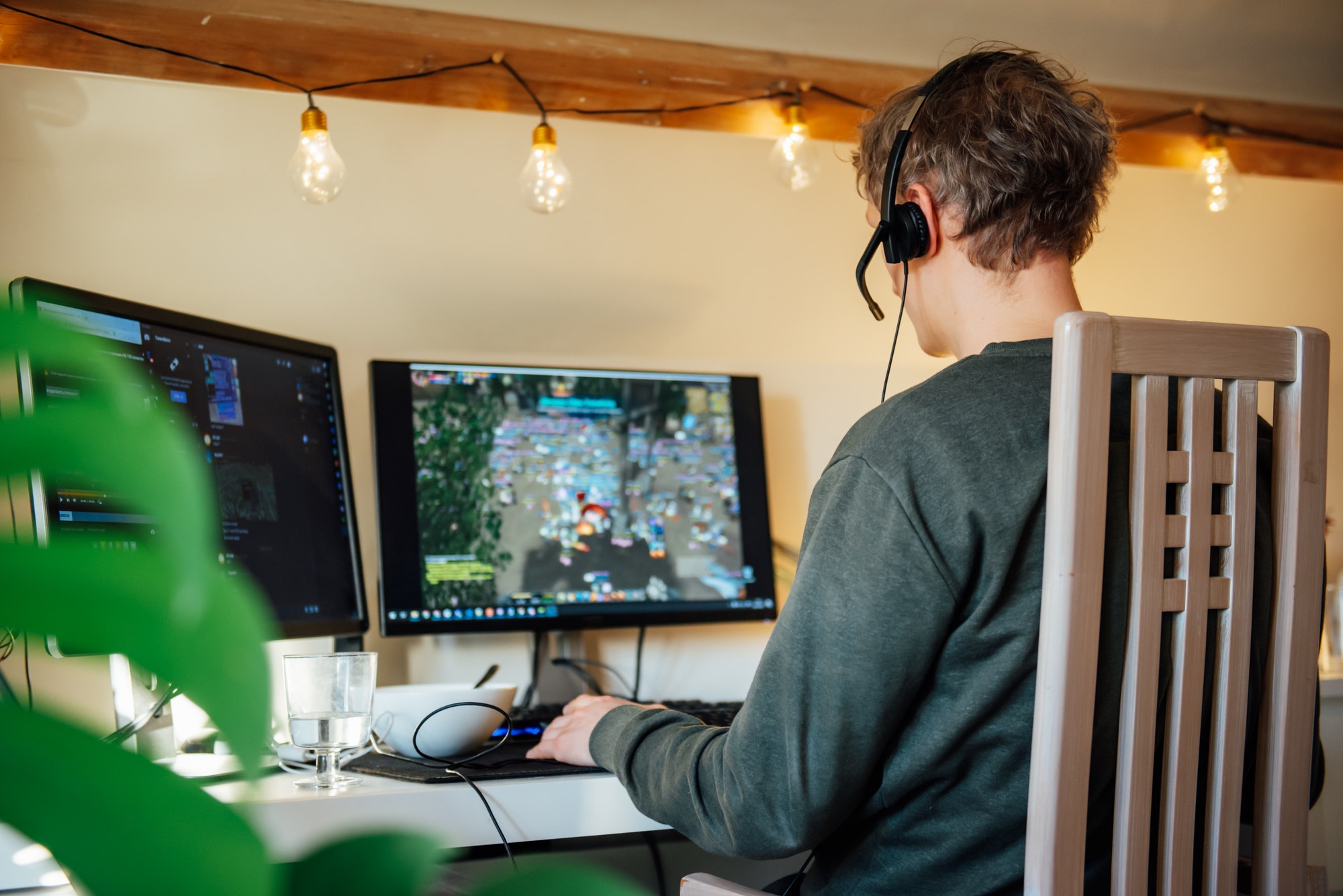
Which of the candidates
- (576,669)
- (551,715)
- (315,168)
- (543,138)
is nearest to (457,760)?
(551,715)

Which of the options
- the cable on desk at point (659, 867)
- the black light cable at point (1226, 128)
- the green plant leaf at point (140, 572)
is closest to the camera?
the green plant leaf at point (140, 572)

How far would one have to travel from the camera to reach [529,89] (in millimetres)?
1853

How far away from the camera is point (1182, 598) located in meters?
0.76

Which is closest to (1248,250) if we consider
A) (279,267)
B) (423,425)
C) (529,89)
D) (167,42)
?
(529,89)

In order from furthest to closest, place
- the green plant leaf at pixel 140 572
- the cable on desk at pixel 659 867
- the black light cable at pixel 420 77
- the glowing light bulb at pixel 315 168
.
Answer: the cable on desk at pixel 659 867 → the black light cable at pixel 420 77 → the glowing light bulb at pixel 315 168 → the green plant leaf at pixel 140 572

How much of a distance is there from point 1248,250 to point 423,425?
6.73ft

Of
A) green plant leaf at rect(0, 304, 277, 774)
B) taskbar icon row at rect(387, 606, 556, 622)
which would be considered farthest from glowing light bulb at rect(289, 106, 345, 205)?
green plant leaf at rect(0, 304, 277, 774)

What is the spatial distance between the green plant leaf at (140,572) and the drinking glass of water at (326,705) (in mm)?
971

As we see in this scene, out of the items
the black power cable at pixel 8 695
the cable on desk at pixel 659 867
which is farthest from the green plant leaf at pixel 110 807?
the cable on desk at pixel 659 867

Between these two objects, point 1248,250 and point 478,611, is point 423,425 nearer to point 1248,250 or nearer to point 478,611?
point 478,611

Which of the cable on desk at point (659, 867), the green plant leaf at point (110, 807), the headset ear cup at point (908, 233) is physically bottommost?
the cable on desk at point (659, 867)

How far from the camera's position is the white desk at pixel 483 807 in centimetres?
91

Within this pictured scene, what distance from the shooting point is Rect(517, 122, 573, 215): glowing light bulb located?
1646 mm

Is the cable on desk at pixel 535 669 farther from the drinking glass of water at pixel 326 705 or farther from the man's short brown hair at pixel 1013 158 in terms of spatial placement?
the man's short brown hair at pixel 1013 158
